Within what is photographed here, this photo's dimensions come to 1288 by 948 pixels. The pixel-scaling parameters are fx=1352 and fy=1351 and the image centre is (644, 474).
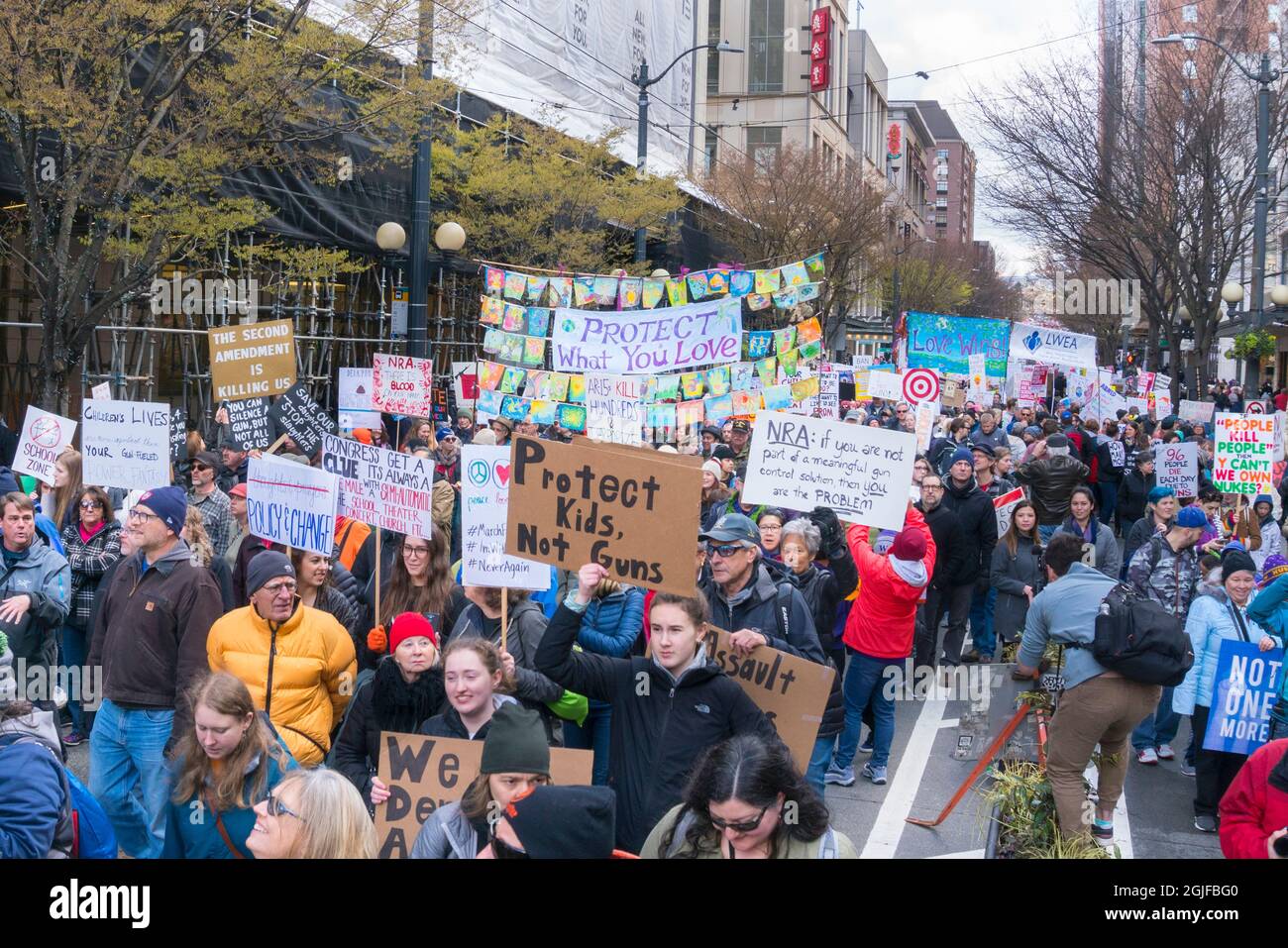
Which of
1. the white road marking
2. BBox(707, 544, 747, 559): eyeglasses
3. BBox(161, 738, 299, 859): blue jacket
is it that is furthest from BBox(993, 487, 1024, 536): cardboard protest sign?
BBox(161, 738, 299, 859): blue jacket

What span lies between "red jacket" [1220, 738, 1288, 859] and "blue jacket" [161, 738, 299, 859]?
3.18m

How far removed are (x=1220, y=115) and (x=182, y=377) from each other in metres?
20.7

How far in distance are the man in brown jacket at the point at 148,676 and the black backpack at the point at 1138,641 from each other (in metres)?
4.04

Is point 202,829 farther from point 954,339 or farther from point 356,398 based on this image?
point 954,339

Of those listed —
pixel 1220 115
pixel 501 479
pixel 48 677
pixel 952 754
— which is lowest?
pixel 952 754

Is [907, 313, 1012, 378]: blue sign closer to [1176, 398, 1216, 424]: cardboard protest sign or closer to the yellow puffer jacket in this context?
[1176, 398, 1216, 424]: cardboard protest sign

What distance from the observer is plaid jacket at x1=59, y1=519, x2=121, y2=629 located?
8117 mm

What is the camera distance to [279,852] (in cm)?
361

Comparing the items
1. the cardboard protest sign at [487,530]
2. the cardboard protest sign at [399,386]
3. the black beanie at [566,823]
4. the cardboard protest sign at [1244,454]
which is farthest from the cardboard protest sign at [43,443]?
the cardboard protest sign at [1244,454]

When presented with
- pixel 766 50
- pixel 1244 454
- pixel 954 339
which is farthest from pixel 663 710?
pixel 766 50

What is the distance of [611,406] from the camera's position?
38.0 ft

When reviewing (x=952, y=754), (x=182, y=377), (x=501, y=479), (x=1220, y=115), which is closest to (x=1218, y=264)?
(x=1220, y=115)

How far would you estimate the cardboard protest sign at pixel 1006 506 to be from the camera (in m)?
10.7

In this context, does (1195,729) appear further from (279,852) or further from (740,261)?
(740,261)
